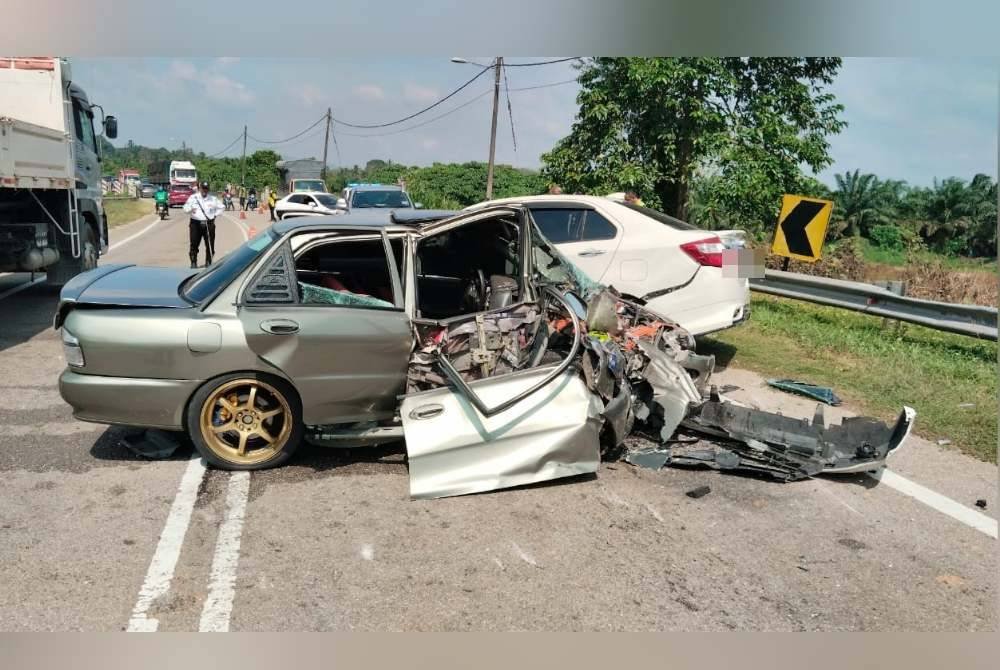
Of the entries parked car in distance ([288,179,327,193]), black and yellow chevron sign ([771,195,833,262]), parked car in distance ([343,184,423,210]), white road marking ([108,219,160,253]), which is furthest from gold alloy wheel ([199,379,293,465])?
parked car in distance ([288,179,327,193])

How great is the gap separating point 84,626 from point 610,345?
3319 millimetres

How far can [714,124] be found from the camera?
12484 millimetres

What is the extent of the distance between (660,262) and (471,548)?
4266 mm

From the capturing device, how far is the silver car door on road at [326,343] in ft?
15.5

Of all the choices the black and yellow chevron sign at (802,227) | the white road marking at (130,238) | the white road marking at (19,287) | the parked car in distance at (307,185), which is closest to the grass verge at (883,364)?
the black and yellow chevron sign at (802,227)

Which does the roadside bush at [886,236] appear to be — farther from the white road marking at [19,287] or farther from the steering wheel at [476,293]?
the steering wheel at [476,293]

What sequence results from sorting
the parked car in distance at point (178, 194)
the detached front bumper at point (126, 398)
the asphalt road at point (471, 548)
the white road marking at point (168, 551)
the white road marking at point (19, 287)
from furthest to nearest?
the parked car in distance at point (178, 194) → the white road marking at point (19, 287) → the detached front bumper at point (126, 398) → the asphalt road at point (471, 548) → the white road marking at point (168, 551)

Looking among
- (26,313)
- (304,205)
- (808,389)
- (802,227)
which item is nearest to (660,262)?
(808,389)

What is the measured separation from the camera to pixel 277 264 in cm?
494

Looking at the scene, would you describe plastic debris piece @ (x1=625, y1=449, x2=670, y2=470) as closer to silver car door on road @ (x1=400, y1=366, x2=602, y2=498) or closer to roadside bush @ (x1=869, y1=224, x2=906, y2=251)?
silver car door on road @ (x1=400, y1=366, x2=602, y2=498)

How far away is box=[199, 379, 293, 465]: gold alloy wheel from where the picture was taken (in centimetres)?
476

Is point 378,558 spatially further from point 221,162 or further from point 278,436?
point 221,162

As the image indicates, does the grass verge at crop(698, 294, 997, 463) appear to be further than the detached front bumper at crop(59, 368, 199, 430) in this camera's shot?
Yes

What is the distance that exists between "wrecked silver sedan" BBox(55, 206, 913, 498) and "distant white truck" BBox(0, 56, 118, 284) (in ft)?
16.6
